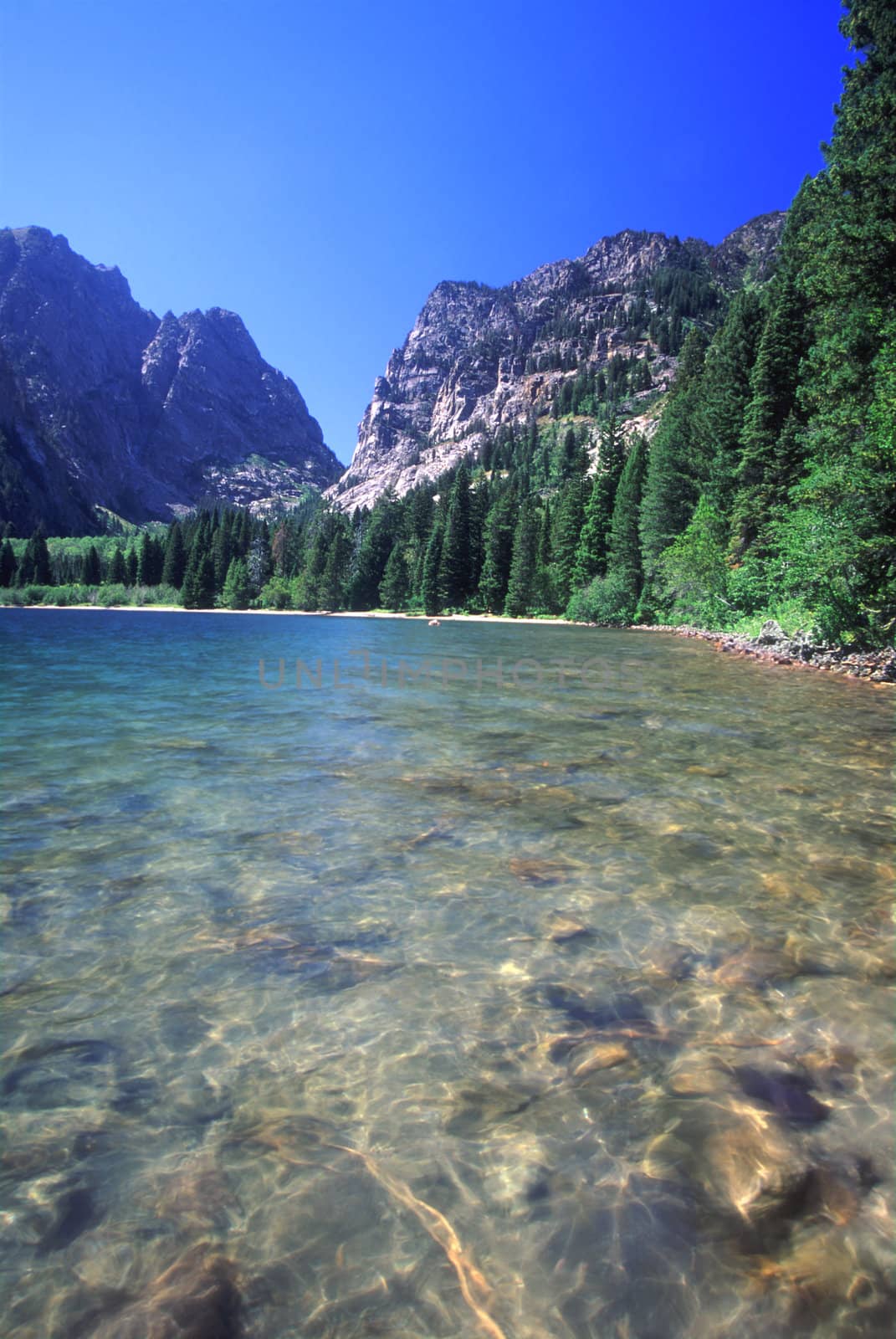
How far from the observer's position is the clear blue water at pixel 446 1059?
2.21m

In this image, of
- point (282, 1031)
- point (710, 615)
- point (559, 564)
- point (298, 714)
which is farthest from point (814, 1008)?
point (559, 564)

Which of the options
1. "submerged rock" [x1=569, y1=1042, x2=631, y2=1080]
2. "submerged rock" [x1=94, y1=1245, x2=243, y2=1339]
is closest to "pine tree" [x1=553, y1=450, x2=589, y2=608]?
"submerged rock" [x1=569, y1=1042, x2=631, y2=1080]

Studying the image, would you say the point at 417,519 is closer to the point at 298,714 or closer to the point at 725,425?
the point at 725,425

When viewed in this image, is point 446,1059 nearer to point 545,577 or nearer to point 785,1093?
point 785,1093

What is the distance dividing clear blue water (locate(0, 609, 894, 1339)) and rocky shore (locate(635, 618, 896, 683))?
13582 millimetres

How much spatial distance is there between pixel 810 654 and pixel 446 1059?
2401 centimetres

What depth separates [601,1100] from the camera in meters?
3.02

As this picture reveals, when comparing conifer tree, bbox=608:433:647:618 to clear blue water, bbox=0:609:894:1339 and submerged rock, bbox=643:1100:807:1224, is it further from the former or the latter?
submerged rock, bbox=643:1100:807:1224

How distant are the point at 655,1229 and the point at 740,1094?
0.89m

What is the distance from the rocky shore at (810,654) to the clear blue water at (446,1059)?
535 inches

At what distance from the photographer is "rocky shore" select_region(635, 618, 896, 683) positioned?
62.8 feet

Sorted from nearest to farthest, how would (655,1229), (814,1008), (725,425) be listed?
(655,1229)
(814,1008)
(725,425)

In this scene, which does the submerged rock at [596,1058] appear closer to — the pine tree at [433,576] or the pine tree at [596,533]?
the pine tree at [596,533]

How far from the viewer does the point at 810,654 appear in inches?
926
